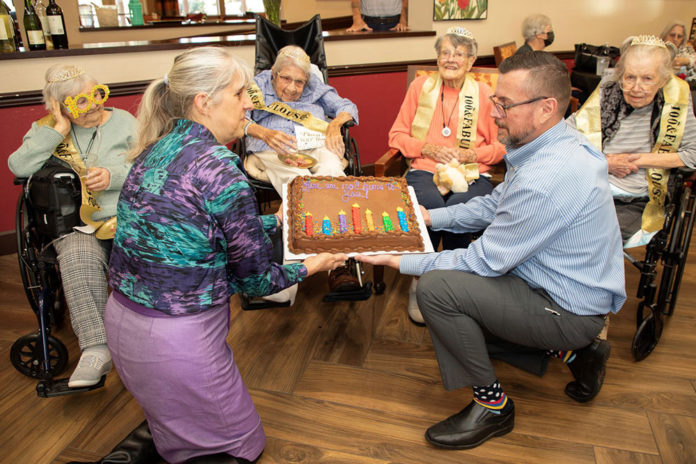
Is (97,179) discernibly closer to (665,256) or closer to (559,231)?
(559,231)

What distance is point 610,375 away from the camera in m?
2.02

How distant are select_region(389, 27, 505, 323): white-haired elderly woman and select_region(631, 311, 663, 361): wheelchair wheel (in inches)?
35.0

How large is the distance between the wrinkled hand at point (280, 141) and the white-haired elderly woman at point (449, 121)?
561 millimetres

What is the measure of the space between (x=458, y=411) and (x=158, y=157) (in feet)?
4.44

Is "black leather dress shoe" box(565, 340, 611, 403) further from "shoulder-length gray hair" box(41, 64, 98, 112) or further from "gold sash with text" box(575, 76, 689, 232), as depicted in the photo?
"shoulder-length gray hair" box(41, 64, 98, 112)

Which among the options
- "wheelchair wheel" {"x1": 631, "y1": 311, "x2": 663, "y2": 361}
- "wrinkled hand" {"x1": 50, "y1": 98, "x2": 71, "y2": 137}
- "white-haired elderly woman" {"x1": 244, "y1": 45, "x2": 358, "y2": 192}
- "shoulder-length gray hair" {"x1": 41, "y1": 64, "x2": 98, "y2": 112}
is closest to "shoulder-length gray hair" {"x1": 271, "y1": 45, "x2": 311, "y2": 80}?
"white-haired elderly woman" {"x1": 244, "y1": 45, "x2": 358, "y2": 192}

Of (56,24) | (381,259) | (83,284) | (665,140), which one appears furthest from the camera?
(56,24)

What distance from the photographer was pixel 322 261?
1638 mm

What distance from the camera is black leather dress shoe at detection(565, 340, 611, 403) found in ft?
5.71

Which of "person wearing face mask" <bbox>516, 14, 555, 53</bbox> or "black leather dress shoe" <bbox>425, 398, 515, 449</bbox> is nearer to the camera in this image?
"black leather dress shoe" <bbox>425, 398, 515, 449</bbox>

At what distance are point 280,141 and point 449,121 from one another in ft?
2.91

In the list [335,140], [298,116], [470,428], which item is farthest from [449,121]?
[470,428]

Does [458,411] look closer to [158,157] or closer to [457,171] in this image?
[457,171]

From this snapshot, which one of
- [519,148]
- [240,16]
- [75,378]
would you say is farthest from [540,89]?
[240,16]
